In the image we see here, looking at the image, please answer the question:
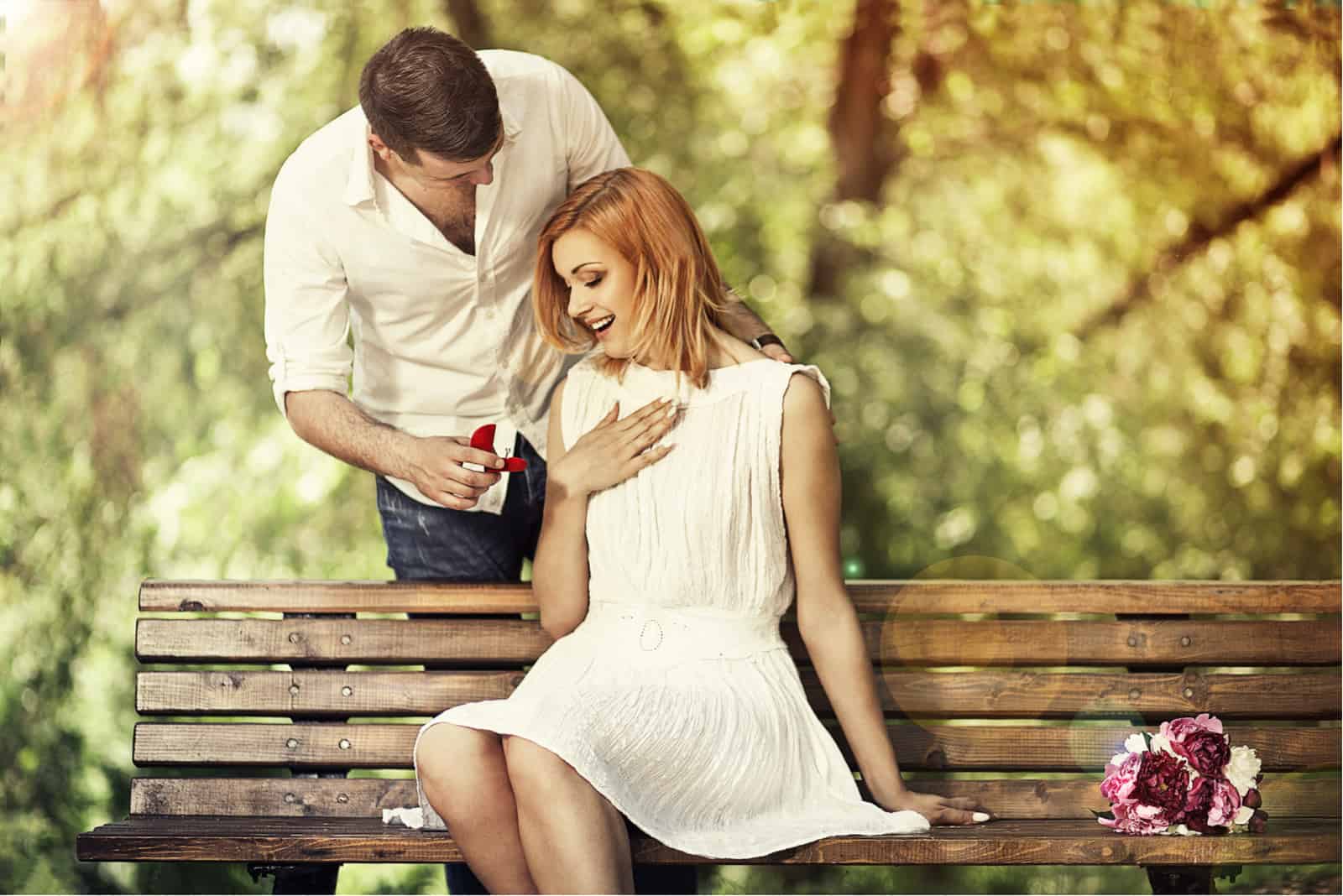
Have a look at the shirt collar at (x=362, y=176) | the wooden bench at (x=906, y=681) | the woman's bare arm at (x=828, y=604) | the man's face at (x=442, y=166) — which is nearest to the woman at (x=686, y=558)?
the woman's bare arm at (x=828, y=604)

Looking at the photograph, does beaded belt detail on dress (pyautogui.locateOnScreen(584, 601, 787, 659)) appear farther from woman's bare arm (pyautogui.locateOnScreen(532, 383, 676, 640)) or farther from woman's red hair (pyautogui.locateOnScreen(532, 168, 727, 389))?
woman's red hair (pyautogui.locateOnScreen(532, 168, 727, 389))

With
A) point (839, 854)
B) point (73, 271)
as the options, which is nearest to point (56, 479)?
point (73, 271)

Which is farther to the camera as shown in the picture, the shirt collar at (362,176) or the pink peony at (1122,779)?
the shirt collar at (362,176)

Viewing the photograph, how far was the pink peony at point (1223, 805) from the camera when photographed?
230 centimetres

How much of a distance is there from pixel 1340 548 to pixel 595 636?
8.49ft

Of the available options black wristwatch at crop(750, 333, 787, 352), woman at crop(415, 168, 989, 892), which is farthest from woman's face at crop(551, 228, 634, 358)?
black wristwatch at crop(750, 333, 787, 352)

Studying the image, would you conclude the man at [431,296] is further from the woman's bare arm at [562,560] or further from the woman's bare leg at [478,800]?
the woman's bare leg at [478,800]

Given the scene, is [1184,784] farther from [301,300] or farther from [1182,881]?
[301,300]

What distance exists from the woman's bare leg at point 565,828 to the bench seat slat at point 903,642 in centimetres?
63

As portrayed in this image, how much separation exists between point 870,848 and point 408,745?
927 mm

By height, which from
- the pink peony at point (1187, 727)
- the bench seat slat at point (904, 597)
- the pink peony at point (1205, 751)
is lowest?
the pink peony at point (1205, 751)

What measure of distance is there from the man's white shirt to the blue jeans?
0.17 ft

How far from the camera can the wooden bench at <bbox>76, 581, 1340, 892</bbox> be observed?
2.62 metres

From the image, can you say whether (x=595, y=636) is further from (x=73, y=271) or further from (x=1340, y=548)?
(x=1340, y=548)
